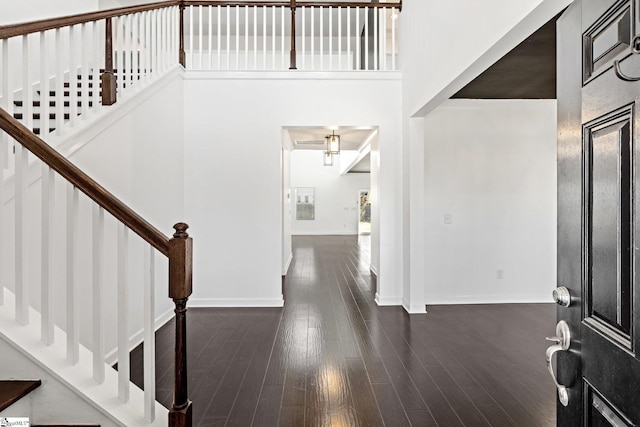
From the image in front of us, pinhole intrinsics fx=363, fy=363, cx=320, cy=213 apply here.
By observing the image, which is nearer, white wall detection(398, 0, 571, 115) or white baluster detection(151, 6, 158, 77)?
white wall detection(398, 0, 571, 115)

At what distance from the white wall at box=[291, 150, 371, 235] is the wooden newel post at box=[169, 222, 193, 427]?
42.3 feet

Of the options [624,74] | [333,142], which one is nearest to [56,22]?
A: [624,74]

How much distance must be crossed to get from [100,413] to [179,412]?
13.1 inches

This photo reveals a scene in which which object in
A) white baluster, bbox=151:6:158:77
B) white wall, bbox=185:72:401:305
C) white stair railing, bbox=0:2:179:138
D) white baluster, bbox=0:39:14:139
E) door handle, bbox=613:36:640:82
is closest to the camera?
door handle, bbox=613:36:640:82

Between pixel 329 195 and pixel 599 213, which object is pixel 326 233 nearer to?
pixel 329 195

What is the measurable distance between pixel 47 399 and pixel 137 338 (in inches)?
69.4

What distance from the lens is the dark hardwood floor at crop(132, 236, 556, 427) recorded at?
2223mm

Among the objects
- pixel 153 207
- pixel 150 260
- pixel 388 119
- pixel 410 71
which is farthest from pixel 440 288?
pixel 150 260

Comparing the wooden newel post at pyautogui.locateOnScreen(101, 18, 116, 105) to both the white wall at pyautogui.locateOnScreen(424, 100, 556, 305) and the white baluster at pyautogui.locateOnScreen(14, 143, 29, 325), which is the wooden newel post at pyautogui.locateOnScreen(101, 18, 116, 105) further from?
the white wall at pyautogui.locateOnScreen(424, 100, 556, 305)

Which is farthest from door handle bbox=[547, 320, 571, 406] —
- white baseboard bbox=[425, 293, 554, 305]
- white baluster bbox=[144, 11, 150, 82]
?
white baluster bbox=[144, 11, 150, 82]

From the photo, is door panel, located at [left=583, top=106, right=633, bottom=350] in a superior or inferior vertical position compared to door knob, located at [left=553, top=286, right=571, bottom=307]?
superior

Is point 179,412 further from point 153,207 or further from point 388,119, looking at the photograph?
point 388,119

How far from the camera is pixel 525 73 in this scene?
10.9 ft

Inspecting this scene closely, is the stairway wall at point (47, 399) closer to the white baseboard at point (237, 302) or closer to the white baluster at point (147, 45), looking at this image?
the white baluster at point (147, 45)
